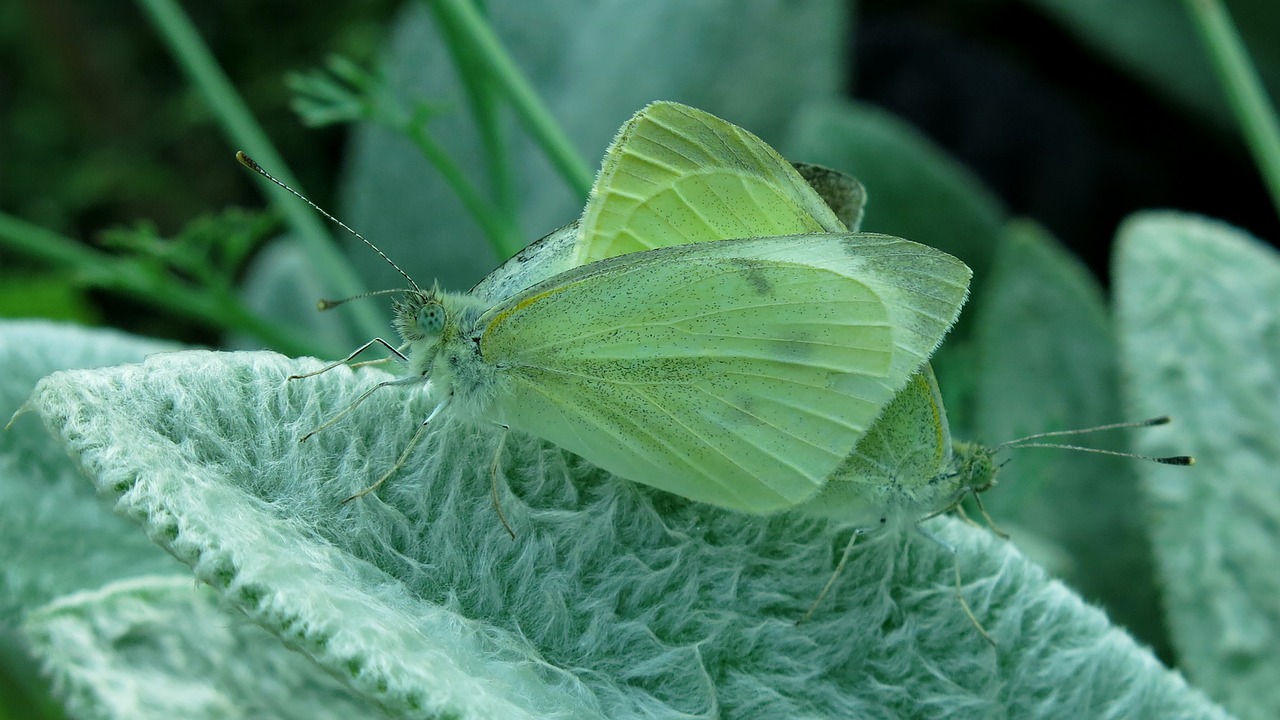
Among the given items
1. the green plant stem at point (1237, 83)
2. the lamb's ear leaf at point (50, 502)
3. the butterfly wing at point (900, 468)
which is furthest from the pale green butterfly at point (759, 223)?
the green plant stem at point (1237, 83)

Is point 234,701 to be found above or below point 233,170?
below

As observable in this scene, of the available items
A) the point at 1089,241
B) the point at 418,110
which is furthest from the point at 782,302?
the point at 1089,241

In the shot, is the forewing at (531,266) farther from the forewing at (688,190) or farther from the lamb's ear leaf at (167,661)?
the lamb's ear leaf at (167,661)

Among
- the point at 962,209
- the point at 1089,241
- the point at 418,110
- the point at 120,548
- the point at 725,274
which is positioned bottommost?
the point at 1089,241

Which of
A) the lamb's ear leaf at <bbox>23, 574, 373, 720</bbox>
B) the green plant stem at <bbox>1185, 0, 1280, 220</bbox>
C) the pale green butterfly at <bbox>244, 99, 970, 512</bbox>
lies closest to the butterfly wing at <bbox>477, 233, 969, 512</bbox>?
the pale green butterfly at <bbox>244, 99, 970, 512</bbox>

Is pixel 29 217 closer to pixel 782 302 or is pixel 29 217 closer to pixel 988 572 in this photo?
pixel 782 302

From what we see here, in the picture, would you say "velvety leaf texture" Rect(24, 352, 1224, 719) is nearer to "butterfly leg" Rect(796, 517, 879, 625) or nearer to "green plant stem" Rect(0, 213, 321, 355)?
"butterfly leg" Rect(796, 517, 879, 625)
